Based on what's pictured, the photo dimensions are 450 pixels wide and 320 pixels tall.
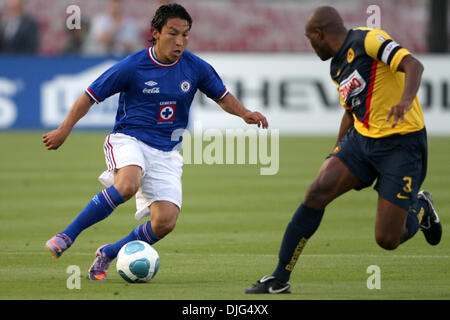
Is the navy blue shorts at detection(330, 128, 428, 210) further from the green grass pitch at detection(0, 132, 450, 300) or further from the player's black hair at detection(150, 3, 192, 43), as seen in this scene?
the player's black hair at detection(150, 3, 192, 43)

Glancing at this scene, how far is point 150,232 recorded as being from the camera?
302 inches

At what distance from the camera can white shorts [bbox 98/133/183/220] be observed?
765cm

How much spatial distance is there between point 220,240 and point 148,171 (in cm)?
194

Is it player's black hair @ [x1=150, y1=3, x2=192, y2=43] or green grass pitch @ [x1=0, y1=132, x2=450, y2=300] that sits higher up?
player's black hair @ [x1=150, y1=3, x2=192, y2=43]

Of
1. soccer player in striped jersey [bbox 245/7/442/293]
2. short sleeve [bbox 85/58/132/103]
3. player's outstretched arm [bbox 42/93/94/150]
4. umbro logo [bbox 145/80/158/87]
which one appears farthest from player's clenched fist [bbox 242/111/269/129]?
player's outstretched arm [bbox 42/93/94/150]

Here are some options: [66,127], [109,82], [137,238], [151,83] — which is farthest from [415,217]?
[66,127]

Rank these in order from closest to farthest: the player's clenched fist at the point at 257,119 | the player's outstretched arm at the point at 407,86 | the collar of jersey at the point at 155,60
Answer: the player's outstretched arm at the point at 407,86 → the player's clenched fist at the point at 257,119 → the collar of jersey at the point at 155,60

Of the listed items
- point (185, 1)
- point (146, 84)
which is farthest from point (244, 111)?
point (185, 1)

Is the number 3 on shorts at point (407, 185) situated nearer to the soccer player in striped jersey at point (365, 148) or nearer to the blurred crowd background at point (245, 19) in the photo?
the soccer player in striped jersey at point (365, 148)

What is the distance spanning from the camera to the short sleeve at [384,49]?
6645 millimetres

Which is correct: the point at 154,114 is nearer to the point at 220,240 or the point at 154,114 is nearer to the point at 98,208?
the point at 98,208

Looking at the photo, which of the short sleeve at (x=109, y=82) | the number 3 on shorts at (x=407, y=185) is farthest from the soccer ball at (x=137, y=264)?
the number 3 on shorts at (x=407, y=185)

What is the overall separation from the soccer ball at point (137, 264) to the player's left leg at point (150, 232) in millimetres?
284
